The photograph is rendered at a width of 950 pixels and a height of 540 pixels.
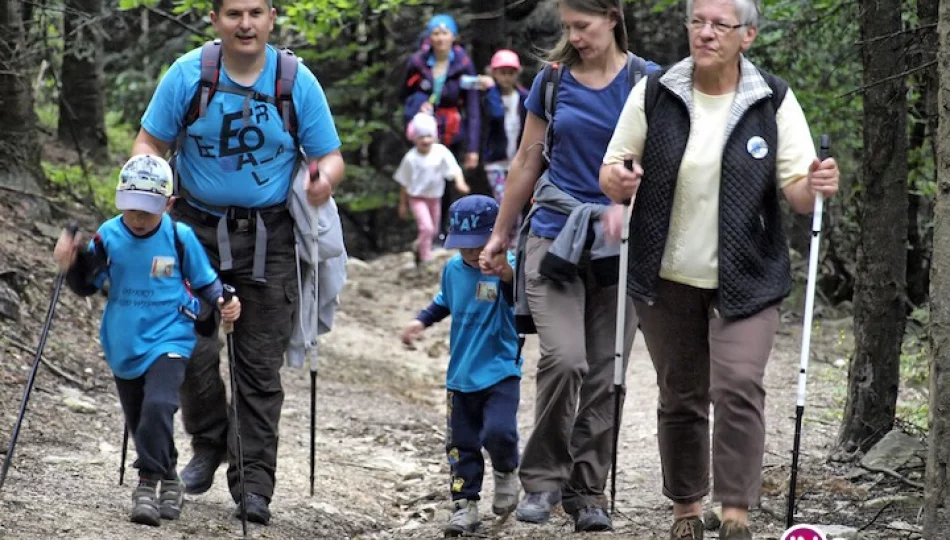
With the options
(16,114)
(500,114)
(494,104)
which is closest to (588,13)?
(16,114)

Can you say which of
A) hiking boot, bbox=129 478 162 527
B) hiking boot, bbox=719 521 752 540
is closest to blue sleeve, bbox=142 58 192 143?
hiking boot, bbox=129 478 162 527

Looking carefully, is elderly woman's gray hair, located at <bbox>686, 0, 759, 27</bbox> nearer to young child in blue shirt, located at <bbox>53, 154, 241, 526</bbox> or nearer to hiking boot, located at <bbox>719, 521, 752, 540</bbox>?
hiking boot, located at <bbox>719, 521, 752, 540</bbox>

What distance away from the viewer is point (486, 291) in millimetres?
7000

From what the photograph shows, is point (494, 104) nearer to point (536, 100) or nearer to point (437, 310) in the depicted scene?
point (437, 310)

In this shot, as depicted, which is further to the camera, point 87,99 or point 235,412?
point 87,99

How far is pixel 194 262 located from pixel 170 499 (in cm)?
112

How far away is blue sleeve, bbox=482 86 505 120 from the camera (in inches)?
642

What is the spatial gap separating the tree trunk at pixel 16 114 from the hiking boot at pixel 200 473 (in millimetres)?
5051

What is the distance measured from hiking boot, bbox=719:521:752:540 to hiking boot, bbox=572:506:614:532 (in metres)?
1.24

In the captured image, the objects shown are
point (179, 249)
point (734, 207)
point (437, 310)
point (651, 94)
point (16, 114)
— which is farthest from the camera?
point (16, 114)

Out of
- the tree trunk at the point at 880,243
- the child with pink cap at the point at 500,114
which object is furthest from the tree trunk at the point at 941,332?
the child with pink cap at the point at 500,114

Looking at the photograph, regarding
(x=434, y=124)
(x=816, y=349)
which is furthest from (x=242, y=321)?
(x=434, y=124)

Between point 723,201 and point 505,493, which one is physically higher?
point 723,201

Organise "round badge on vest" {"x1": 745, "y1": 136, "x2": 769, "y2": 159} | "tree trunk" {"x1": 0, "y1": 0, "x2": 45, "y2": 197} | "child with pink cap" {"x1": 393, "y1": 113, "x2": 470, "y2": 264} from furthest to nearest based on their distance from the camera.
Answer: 1. "child with pink cap" {"x1": 393, "y1": 113, "x2": 470, "y2": 264}
2. "tree trunk" {"x1": 0, "y1": 0, "x2": 45, "y2": 197}
3. "round badge on vest" {"x1": 745, "y1": 136, "x2": 769, "y2": 159}
